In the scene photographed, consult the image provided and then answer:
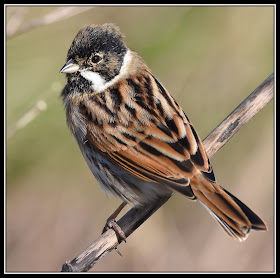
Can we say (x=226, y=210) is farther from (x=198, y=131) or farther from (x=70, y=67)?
(x=198, y=131)

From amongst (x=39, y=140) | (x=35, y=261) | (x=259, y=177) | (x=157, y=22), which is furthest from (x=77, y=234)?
(x=157, y=22)

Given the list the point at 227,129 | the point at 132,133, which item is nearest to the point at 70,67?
the point at 132,133

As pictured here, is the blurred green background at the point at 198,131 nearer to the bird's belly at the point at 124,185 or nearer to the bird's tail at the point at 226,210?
the bird's belly at the point at 124,185

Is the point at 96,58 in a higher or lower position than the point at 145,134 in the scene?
higher

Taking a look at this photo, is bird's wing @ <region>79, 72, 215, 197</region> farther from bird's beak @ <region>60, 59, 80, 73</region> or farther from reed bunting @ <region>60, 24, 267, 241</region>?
bird's beak @ <region>60, 59, 80, 73</region>

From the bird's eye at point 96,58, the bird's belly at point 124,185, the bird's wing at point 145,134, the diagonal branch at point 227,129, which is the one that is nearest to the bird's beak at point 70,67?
the bird's eye at point 96,58

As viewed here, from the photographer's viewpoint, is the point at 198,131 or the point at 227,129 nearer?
the point at 227,129

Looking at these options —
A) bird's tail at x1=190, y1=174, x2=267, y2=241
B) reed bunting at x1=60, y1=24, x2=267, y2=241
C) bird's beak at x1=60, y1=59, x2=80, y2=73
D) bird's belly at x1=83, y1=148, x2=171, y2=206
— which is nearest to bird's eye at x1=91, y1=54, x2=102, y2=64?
reed bunting at x1=60, y1=24, x2=267, y2=241
